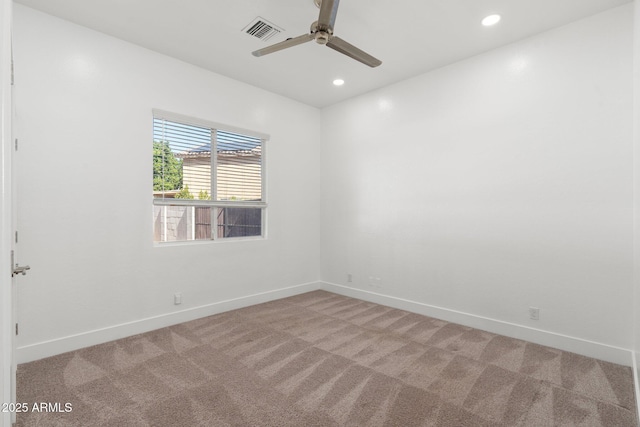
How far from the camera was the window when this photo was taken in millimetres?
3488

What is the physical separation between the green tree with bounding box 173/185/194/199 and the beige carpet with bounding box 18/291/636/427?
1.45 m

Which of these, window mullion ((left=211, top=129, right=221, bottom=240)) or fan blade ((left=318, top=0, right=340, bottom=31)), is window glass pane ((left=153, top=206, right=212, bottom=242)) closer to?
window mullion ((left=211, top=129, right=221, bottom=240))

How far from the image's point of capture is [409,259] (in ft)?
13.1

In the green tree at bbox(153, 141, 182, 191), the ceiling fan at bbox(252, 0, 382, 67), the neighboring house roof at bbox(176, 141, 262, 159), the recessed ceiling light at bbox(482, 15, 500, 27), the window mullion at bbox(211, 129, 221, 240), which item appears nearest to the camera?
the ceiling fan at bbox(252, 0, 382, 67)

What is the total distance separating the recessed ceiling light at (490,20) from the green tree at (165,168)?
3381mm

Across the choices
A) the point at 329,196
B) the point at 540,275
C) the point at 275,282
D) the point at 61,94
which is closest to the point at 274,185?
the point at 329,196

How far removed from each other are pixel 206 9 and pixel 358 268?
352cm

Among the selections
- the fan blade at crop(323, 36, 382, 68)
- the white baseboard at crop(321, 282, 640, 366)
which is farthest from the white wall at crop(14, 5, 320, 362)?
the white baseboard at crop(321, 282, 640, 366)

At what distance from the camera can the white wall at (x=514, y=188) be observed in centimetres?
266

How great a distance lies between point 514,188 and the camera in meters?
3.15

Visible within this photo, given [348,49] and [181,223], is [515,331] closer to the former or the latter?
[348,49]

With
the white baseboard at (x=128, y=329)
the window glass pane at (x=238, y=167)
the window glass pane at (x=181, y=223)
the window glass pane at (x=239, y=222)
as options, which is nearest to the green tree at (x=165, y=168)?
the window glass pane at (x=181, y=223)

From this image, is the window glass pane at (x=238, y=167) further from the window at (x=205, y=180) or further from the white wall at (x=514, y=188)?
the white wall at (x=514, y=188)

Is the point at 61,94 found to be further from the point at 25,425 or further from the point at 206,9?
the point at 25,425
